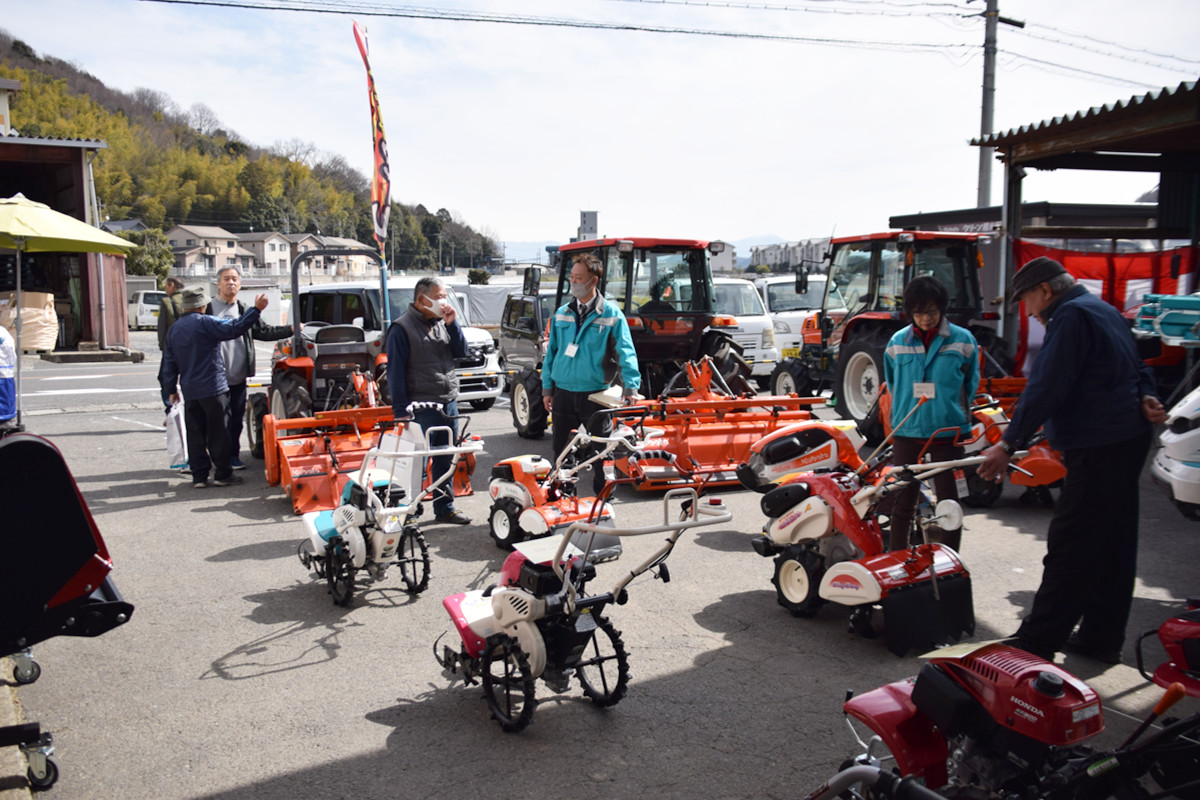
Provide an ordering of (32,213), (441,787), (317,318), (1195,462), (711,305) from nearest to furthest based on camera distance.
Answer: (441,787) < (1195,462) < (32,213) < (711,305) < (317,318)

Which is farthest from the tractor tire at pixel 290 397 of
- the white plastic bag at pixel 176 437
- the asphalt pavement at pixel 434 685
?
A: the asphalt pavement at pixel 434 685

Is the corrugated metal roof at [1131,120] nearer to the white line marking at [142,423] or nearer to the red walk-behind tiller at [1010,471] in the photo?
the red walk-behind tiller at [1010,471]

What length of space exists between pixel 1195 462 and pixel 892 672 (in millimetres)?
2359

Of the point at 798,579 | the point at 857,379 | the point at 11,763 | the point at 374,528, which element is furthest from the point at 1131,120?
the point at 11,763

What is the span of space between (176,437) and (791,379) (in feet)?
24.2

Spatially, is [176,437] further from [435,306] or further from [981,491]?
[981,491]

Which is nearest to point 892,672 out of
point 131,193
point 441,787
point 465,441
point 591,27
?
point 441,787

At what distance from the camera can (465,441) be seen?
5.60 metres

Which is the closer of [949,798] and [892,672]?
[949,798]

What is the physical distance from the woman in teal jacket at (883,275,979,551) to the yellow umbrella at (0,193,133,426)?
16.6 feet

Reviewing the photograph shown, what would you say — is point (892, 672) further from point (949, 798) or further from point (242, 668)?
point (242, 668)

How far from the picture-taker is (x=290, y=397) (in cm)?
856

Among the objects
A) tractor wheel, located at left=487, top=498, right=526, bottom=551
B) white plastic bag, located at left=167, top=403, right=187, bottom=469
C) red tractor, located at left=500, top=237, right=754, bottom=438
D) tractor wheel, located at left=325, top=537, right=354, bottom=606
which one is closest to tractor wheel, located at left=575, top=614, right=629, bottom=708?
tractor wheel, located at left=325, top=537, right=354, bottom=606

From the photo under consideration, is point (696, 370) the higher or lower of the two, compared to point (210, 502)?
higher
